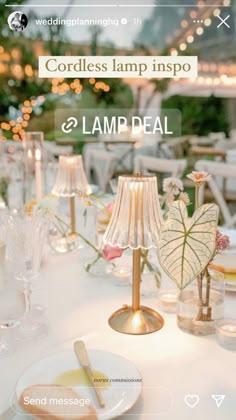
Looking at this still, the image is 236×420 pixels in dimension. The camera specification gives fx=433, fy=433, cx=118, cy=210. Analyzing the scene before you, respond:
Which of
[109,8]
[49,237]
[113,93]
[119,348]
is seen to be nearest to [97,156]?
[49,237]

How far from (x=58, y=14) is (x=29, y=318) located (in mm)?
414

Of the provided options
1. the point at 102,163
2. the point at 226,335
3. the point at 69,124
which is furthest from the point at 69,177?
the point at 102,163

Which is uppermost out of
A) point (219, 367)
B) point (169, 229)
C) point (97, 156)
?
point (97, 156)

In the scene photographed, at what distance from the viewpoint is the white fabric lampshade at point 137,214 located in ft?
1.77

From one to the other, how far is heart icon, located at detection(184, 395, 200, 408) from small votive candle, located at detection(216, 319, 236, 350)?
0.11 metres

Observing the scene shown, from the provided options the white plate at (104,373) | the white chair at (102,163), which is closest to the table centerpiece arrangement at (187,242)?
the white plate at (104,373)

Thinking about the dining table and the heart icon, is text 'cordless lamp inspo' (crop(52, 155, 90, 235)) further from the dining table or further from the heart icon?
the heart icon

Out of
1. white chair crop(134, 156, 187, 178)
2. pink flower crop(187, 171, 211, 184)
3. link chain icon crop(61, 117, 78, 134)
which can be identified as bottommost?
pink flower crop(187, 171, 211, 184)

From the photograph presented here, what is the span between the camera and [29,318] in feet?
1.90

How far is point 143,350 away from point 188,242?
138 mm

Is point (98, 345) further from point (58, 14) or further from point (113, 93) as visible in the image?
point (113, 93)

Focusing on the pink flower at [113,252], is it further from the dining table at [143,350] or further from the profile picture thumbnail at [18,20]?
the profile picture thumbnail at [18,20]

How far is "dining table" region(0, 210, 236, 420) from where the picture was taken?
1.35 feet

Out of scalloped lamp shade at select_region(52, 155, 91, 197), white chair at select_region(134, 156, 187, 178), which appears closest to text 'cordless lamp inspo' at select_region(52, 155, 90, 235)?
scalloped lamp shade at select_region(52, 155, 91, 197)
